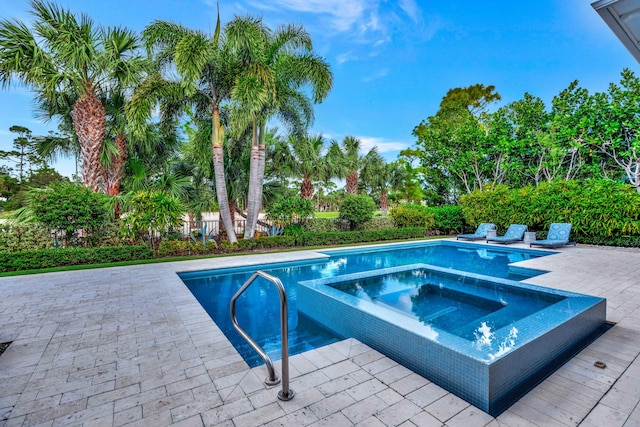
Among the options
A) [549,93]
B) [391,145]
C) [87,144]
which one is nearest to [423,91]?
[391,145]

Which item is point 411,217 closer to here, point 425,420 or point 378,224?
point 378,224

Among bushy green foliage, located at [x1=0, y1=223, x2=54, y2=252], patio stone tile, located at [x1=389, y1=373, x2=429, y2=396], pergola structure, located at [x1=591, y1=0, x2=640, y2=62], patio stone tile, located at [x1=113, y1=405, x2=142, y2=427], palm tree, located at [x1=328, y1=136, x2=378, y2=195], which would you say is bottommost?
patio stone tile, located at [x1=389, y1=373, x2=429, y2=396]

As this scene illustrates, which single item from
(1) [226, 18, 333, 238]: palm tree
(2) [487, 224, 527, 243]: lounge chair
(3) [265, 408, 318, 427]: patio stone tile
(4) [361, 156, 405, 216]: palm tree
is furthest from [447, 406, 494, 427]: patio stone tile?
(4) [361, 156, 405, 216]: palm tree

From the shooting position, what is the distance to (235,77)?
33.5 feet

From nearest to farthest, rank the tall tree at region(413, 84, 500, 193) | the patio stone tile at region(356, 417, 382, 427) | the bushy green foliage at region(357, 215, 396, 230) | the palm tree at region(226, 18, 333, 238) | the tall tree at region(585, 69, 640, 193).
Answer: the patio stone tile at region(356, 417, 382, 427) < the palm tree at region(226, 18, 333, 238) < the tall tree at region(585, 69, 640, 193) < the bushy green foliage at region(357, 215, 396, 230) < the tall tree at region(413, 84, 500, 193)

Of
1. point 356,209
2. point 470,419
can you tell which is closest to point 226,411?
point 470,419

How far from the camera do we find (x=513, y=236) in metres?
12.7

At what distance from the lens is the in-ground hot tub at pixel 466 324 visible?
8.21 feet

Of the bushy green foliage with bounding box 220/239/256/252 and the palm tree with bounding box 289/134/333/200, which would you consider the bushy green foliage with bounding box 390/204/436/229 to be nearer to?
the palm tree with bounding box 289/134/333/200

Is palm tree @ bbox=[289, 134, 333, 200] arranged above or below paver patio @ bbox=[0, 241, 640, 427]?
above

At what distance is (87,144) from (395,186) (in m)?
19.2

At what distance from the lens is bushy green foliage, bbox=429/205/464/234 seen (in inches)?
659

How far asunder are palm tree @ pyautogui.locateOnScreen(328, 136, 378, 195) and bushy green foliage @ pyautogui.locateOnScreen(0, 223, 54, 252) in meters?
11.8

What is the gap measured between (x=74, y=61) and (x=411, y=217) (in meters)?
14.8
